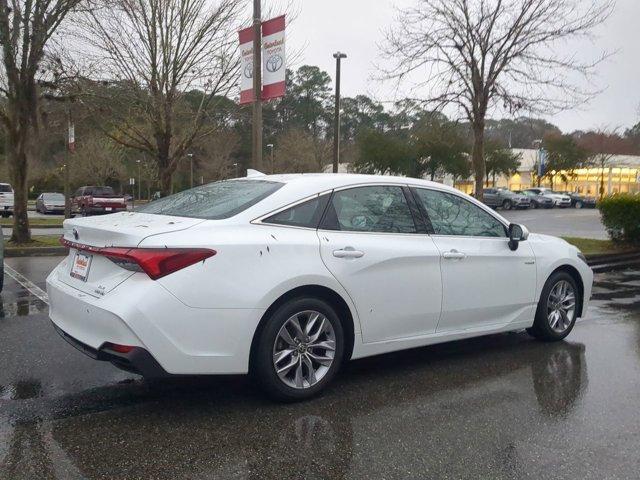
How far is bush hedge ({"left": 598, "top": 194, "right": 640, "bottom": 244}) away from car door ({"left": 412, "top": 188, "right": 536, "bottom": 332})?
389 inches

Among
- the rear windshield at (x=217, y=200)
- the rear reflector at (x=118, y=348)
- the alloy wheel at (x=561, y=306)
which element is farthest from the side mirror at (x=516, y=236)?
the rear reflector at (x=118, y=348)

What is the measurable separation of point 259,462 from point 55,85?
12.5 m

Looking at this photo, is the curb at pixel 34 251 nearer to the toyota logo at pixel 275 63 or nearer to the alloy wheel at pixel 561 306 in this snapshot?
the toyota logo at pixel 275 63

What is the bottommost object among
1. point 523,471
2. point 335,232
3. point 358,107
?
point 523,471

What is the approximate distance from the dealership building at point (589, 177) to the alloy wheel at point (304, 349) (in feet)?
165

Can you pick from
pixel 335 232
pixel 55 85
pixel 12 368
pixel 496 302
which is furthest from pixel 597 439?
pixel 55 85

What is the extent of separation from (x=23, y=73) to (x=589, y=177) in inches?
2418

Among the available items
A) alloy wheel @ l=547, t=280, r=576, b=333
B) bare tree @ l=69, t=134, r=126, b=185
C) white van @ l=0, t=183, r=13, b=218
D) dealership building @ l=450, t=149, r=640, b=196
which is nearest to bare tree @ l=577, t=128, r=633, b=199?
dealership building @ l=450, t=149, r=640, b=196

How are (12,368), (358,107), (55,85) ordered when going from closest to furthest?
1. (12,368)
2. (55,85)
3. (358,107)

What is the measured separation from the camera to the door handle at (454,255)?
16.2ft

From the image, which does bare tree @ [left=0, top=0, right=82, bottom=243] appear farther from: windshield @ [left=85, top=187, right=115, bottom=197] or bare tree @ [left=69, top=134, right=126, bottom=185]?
bare tree @ [left=69, top=134, right=126, bottom=185]

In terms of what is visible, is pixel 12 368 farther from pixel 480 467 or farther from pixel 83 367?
pixel 480 467

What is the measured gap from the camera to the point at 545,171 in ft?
194

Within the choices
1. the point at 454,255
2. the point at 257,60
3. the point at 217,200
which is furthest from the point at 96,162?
the point at 454,255
